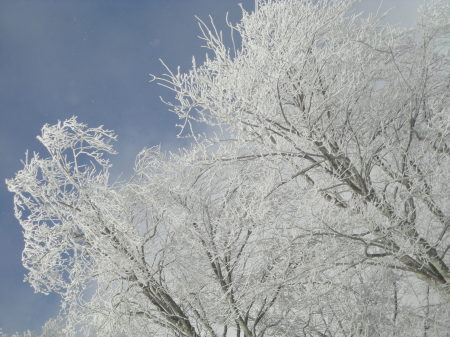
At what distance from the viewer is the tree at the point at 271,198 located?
4570 millimetres

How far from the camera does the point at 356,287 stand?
6.96m

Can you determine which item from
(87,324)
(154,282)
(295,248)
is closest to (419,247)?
(295,248)

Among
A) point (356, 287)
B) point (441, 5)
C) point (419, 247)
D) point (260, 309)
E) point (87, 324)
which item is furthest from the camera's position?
point (356, 287)

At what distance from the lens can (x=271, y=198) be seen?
481 cm

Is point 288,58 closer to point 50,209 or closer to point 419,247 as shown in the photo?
point 419,247

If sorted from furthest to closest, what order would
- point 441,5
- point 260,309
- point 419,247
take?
point 441,5, point 260,309, point 419,247

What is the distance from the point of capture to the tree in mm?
4570

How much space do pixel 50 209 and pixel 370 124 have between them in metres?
4.49

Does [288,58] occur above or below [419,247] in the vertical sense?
above

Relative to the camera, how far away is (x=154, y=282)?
498 cm

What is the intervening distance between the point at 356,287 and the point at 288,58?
4657 millimetres

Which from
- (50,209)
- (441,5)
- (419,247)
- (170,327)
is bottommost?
(419,247)

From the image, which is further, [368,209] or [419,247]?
[419,247]

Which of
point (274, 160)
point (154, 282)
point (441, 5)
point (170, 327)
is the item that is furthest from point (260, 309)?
point (441, 5)
